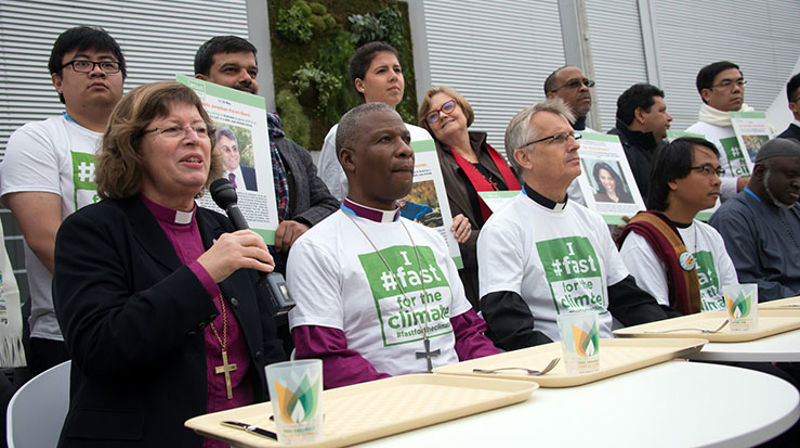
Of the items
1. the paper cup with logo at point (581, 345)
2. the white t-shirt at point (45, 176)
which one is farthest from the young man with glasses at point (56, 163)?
the paper cup with logo at point (581, 345)

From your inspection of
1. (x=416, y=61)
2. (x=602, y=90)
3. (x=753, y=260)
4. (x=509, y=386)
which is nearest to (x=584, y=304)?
(x=509, y=386)

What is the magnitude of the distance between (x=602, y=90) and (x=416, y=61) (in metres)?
3.02

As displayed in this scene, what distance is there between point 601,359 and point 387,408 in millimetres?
729

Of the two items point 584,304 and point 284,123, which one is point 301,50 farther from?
point 584,304

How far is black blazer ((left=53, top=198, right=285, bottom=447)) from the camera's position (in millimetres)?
1891

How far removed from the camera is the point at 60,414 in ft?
6.88

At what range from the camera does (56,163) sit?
3.11 m

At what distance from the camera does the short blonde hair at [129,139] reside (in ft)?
7.41

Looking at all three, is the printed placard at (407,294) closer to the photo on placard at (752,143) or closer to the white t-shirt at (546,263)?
the white t-shirt at (546,263)

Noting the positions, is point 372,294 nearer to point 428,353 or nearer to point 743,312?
point 428,353

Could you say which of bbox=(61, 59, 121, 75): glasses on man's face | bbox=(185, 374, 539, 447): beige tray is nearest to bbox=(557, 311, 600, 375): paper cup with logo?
bbox=(185, 374, 539, 447): beige tray

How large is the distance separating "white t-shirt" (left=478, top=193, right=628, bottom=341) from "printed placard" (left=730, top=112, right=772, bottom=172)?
3055 millimetres

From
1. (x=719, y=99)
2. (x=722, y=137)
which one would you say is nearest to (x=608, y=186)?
(x=722, y=137)

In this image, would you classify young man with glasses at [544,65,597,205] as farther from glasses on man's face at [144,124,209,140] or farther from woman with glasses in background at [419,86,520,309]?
glasses on man's face at [144,124,209,140]
